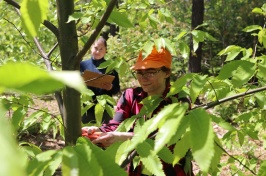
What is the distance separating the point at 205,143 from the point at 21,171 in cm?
53

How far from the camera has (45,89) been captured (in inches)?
14.2

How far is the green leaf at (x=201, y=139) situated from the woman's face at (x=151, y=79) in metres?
1.12

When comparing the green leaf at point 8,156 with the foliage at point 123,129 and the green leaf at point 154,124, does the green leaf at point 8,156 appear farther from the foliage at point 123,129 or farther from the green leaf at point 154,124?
the green leaf at point 154,124

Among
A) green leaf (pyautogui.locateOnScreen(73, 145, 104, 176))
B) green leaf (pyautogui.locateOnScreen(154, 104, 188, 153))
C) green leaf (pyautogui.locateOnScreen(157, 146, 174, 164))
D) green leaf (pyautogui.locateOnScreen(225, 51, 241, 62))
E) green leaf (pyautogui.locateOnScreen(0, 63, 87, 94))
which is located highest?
green leaf (pyautogui.locateOnScreen(0, 63, 87, 94))

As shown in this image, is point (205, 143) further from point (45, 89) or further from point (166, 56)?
point (166, 56)

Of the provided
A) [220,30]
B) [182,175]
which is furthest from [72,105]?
[220,30]

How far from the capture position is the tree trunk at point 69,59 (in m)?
1.32

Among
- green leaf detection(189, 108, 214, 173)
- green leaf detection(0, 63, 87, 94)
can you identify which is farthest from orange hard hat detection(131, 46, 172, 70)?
green leaf detection(0, 63, 87, 94)

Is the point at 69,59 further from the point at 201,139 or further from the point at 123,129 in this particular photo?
the point at 201,139

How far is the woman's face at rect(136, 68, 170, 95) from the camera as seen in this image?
77.6 inches

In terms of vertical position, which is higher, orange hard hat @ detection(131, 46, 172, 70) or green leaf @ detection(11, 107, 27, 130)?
orange hard hat @ detection(131, 46, 172, 70)

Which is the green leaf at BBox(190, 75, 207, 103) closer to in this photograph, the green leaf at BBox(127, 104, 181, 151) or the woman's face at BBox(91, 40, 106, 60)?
the green leaf at BBox(127, 104, 181, 151)

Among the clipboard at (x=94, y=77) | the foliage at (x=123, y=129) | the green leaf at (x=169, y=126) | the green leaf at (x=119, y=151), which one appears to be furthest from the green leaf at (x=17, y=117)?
the green leaf at (x=169, y=126)

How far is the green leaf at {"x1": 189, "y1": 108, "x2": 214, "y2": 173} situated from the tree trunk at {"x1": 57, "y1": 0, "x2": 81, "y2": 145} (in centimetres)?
62
